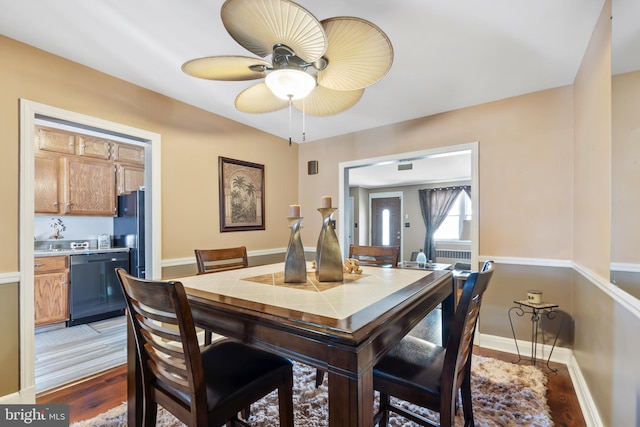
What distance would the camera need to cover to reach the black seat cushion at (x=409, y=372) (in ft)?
3.87

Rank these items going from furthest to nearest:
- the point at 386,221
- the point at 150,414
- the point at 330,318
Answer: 1. the point at 386,221
2. the point at 150,414
3. the point at 330,318

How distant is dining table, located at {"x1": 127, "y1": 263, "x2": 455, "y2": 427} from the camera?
845 millimetres

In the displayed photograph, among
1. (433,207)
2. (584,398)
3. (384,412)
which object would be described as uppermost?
(433,207)

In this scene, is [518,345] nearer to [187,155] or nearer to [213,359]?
[213,359]

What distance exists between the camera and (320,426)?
1625 mm

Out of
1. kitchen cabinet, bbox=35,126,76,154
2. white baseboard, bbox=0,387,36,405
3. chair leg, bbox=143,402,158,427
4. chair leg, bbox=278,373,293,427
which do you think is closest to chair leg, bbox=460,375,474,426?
chair leg, bbox=278,373,293,427

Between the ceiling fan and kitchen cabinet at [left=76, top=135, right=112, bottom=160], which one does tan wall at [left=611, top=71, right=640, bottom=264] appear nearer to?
the ceiling fan

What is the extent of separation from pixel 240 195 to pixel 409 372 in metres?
2.66

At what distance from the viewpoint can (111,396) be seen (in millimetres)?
1990

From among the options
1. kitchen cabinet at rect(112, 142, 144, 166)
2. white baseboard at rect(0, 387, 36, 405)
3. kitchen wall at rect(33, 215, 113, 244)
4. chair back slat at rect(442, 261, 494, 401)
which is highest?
kitchen cabinet at rect(112, 142, 144, 166)

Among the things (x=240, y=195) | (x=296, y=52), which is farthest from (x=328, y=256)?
(x=240, y=195)

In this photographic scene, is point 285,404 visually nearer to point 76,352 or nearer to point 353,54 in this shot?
point 353,54

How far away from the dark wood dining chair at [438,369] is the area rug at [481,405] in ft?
1.35

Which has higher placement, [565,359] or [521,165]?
[521,165]
